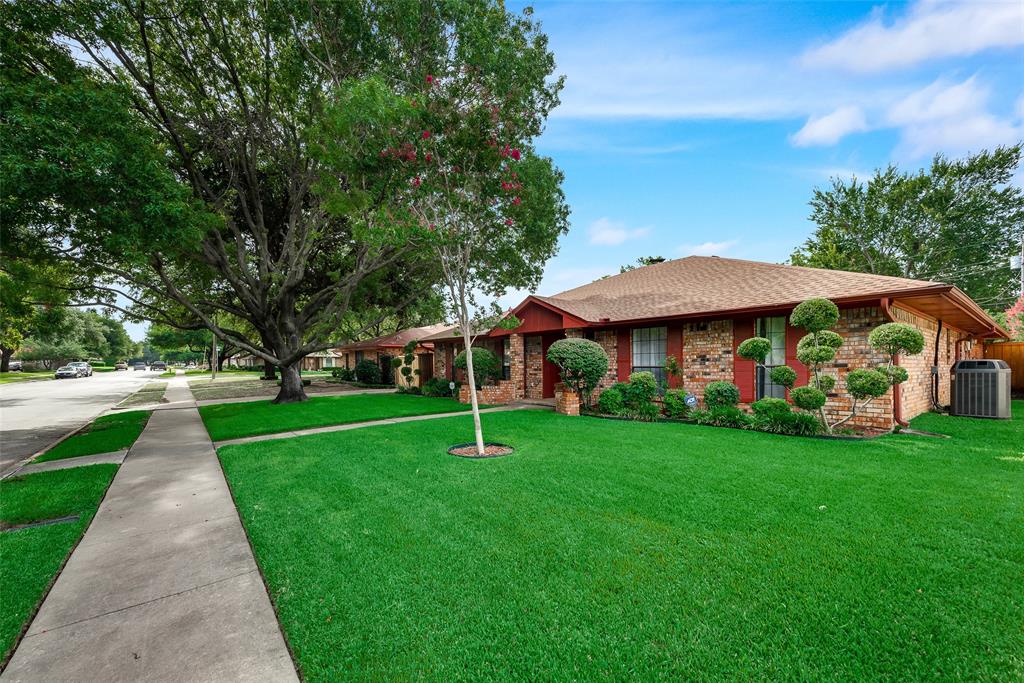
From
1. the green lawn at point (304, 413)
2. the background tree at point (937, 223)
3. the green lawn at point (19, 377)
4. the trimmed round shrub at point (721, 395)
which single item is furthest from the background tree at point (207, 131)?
the green lawn at point (19, 377)

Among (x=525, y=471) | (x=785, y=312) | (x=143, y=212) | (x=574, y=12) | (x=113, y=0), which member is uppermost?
(x=113, y=0)

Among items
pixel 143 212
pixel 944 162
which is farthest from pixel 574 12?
pixel 944 162

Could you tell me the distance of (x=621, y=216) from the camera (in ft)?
45.7

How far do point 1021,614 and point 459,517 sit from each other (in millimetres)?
3984

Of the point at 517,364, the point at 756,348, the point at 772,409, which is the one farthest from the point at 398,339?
the point at 772,409

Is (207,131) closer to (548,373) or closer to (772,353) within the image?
(548,373)

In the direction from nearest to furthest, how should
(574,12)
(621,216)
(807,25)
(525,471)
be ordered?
(525,471) → (807,25) → (574,12) → (621,216)

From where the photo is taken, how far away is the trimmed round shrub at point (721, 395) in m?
9.06

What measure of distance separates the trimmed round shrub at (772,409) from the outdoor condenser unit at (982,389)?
538 cm

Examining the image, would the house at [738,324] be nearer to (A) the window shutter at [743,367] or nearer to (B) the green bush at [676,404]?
(A) the window shutter at [743,367]

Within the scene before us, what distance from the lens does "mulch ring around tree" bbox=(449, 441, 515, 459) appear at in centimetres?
669

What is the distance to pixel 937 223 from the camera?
23781 mm

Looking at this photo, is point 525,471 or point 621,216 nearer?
point 525,471

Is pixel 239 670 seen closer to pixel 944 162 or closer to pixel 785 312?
pixel 785 312
